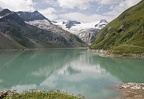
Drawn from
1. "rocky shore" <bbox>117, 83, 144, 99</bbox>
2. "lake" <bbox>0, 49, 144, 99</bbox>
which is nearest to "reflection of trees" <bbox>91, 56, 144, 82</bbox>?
"lake" <bbox>0, 49, 144, 99</bbox>

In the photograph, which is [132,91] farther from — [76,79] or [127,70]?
[127,70]

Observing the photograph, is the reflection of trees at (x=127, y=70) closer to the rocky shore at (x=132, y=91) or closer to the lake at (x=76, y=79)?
the lake at (x=76, y=79)

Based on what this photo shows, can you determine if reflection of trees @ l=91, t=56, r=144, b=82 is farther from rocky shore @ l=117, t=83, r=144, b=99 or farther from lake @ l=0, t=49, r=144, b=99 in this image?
rocky shore @ l=117, t=83, r=144, b=99

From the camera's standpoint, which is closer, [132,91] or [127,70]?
[132,91]

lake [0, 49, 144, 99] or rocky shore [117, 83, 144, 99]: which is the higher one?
rocky shore [117, 83, 144, 99]

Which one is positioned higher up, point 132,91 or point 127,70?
point 132,91

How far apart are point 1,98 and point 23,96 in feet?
10.4

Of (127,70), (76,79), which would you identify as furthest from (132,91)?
(127,70)

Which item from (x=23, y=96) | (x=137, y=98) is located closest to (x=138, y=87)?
(x=137, y=98)

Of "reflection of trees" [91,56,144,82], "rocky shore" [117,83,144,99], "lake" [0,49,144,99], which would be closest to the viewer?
"rocky shore" [117,83,144,99]

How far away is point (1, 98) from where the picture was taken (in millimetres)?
34875

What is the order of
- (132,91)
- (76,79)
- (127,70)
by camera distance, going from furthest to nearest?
(127,70) < (76,79) < (132,91)

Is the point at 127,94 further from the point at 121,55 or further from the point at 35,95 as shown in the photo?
the point at 121,55

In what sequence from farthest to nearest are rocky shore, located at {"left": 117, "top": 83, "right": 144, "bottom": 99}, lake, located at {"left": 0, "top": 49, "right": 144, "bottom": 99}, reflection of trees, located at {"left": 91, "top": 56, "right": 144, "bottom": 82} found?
reflection of trees, located at {"left": 91, "top": 56, "right": 144, "bottom": 82}
lake, located at {"left": 0, "top": 49, "right": 144, "bottom": 99}
rocky shore, located at {"left": 117, "top": 83, "right": 144, "bottom": 99}
